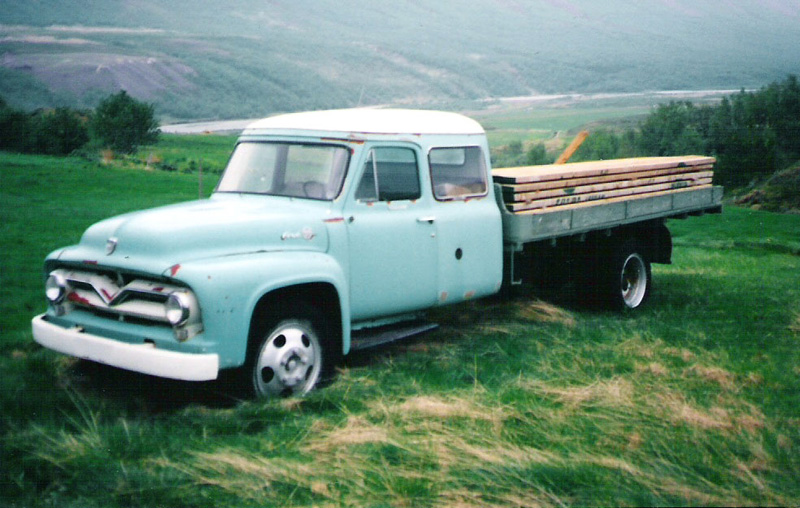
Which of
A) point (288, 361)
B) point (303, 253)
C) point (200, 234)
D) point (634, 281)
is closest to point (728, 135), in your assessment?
point (634, 281)

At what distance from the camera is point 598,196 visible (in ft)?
26.7

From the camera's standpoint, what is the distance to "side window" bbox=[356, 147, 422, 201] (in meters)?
6.01

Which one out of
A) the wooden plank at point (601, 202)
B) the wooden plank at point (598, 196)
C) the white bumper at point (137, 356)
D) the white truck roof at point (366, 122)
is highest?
the white truck roof at point (366, 122)

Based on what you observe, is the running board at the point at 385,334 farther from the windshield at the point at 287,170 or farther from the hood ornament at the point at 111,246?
the hood ornament at the point at 111,246

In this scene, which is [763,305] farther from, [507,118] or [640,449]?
[507,118]

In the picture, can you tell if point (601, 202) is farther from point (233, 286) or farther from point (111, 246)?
point (111, 246)

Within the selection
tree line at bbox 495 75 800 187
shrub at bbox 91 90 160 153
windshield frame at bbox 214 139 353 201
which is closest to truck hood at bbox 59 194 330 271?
windshield frame at bbox 214 139 353 201

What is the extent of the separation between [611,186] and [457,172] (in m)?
2.15

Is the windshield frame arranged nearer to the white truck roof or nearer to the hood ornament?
the white truck roof

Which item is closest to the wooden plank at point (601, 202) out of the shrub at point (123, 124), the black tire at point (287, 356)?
the black tire at point (287, 356)

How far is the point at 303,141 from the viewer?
6.13 metres

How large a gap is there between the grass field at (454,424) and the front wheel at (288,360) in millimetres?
142

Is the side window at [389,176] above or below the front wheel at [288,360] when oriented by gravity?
above

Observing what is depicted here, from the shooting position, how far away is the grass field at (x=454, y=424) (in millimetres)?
3949
